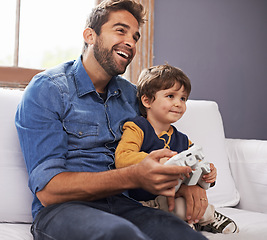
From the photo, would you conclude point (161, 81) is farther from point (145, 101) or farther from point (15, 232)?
point (15, 232)

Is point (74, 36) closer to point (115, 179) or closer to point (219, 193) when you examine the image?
point (219, 193)

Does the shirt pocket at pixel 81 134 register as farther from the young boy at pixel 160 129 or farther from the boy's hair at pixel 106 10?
the boy's hair at pixel 106 10

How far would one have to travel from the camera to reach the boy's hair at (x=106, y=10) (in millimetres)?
1457

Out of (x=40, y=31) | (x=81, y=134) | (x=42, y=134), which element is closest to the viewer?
(x=42, y=134)

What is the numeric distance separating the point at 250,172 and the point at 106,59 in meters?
0.87

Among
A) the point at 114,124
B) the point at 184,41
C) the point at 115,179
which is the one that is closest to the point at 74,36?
the point at 184,41

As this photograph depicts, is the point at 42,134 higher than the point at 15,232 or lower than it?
higher

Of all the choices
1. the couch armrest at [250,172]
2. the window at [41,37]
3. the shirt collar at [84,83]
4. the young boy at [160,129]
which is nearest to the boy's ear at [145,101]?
the young boy at [160,129]

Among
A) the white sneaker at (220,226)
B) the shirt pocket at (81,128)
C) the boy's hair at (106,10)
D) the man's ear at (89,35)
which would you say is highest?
the boy's hair at (106,10)

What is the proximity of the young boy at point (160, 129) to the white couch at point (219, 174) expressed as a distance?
0.09 metres

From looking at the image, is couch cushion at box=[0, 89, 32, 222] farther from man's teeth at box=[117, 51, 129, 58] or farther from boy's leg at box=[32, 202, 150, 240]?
man's teeth at box=[117, 51, 129, 58]

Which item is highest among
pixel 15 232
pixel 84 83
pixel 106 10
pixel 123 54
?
pixel 106 10

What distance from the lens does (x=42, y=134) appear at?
Result: 1.17 metres

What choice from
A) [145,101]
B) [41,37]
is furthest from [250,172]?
[41,37]
